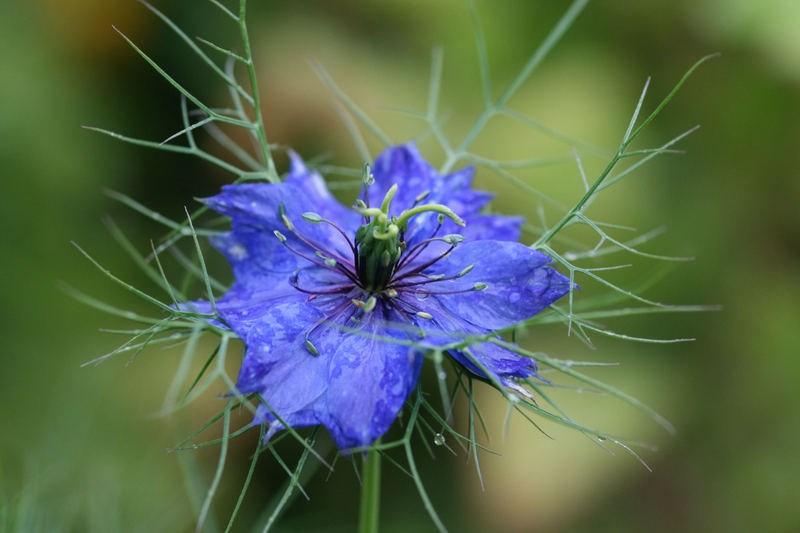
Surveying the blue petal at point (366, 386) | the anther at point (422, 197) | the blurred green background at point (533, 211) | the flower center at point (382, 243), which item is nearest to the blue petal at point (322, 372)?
the blue petal at point (366, 386)

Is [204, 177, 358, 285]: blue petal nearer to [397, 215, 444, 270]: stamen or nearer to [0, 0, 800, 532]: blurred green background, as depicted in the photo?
[397, 215, 444, 270]: stamen

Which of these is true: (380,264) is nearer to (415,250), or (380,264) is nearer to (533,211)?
(415,250)

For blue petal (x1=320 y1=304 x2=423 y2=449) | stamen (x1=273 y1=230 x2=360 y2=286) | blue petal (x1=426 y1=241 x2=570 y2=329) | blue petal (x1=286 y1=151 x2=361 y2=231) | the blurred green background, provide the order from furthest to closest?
the blurred green background < blue petal (x1=286 y1=151 x2=361 y2=231) < stamen (x1=273 y1=230 x2=360 y2=286) < blue petal (x1=426 y1=241 x2=570 y2=329) < blue petal (x1=320 y1=304 x2=423 y2=449)

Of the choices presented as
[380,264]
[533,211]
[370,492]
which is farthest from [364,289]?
[533,211]

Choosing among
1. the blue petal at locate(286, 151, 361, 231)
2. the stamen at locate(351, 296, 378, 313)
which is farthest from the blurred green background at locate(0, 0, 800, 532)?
the stamen at locate(351, 296, 378, 313)

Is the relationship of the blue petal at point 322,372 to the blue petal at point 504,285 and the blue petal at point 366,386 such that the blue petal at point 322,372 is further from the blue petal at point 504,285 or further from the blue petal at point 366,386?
the blue petal at point 504,285

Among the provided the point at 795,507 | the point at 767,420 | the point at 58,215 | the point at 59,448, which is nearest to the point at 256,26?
the point at 58,215

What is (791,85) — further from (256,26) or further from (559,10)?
(256,26)
